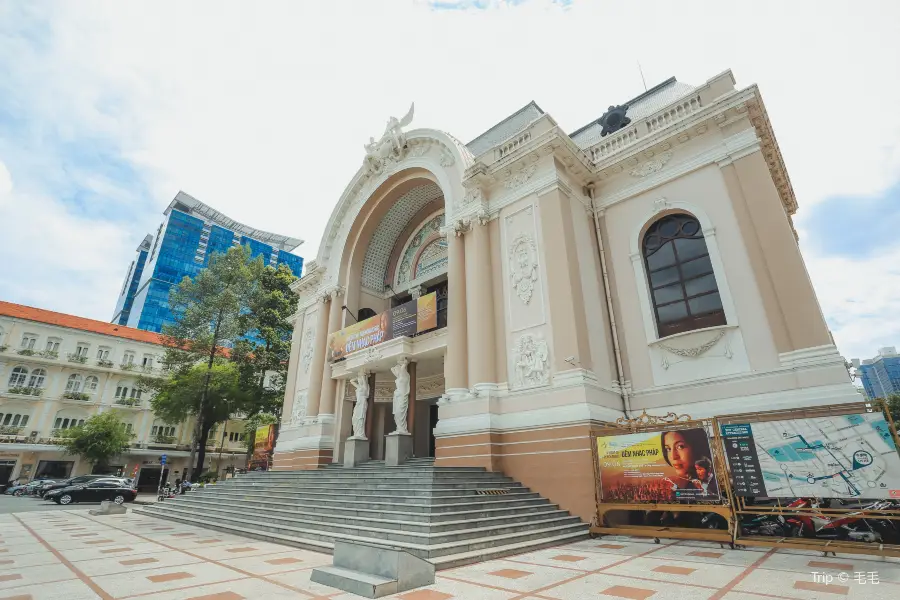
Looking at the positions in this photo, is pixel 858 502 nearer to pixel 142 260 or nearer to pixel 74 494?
pixel 74 494

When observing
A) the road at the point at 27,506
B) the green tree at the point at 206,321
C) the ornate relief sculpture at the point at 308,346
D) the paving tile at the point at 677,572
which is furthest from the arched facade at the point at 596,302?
the green tree at the point at 206,321

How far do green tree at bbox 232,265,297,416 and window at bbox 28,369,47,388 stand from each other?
70.9ft

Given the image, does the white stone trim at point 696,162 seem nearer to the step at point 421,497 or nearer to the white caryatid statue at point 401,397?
the white caryatid statue at point 401,397

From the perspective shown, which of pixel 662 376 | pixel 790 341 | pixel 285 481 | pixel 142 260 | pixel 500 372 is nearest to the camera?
pixel 790 341

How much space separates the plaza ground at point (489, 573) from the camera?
4500mm

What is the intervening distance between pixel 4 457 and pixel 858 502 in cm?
4774

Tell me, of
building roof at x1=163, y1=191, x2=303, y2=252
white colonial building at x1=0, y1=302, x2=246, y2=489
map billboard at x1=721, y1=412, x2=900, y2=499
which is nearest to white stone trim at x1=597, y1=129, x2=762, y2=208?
map billboard at x1=721, y1=412, x2=900, y2=499

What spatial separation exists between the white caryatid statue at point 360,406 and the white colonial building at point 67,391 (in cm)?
2666

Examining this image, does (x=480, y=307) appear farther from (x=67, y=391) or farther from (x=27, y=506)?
(x=67, y=391)

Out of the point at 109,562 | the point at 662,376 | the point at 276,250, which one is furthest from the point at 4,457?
the point at 276,250

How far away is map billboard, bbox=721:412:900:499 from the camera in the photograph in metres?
6.10

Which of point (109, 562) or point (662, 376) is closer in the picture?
point (109, 562)

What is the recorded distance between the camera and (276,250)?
8881 centimetres

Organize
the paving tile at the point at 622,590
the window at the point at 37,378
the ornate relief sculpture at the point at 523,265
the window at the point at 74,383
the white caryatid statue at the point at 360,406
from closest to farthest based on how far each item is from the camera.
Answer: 1. the paving tile at the point at 622,590
2. the ornate relief sculpture at the point at 523,265
3. the white caryatid statue at the point at 360,406
4. the window at the point at 37,378
5. the window at the point at 74,383
